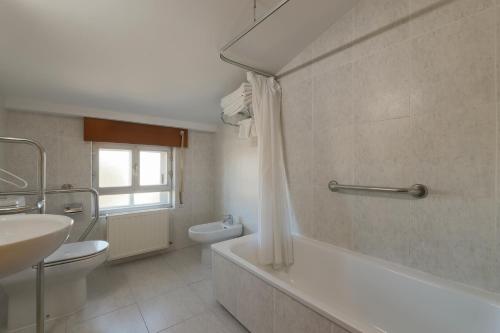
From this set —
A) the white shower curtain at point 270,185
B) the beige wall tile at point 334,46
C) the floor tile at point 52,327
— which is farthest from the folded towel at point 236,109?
the floor tile at point 52,327

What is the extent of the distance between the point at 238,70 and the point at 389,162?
147 cm

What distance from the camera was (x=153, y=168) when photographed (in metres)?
2.91

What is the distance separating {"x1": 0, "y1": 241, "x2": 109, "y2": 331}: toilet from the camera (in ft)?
4.89

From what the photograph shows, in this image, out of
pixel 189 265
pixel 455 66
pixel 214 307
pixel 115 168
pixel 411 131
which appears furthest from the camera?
pixel 115 168

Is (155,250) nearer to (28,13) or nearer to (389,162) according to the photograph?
(28,13)

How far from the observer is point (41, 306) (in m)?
1.21

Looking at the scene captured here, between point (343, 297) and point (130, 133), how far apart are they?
8.91ft

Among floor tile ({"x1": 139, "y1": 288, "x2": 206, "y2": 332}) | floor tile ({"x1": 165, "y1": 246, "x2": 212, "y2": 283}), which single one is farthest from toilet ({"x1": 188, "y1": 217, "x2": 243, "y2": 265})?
floor tile ({"x1": 139, "y1": 288, "x2": 206, "y2": 332})

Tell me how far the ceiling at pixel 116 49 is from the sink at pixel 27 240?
114 centimetres

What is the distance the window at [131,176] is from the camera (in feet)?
8.25

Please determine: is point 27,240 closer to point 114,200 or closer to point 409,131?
point 409,131

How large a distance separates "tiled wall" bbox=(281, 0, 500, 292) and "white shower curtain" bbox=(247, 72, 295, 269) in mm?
227

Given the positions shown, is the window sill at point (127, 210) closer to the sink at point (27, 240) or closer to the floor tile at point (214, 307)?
the floor tile at point (214, 307)

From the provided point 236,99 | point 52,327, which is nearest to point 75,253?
point 52,327
